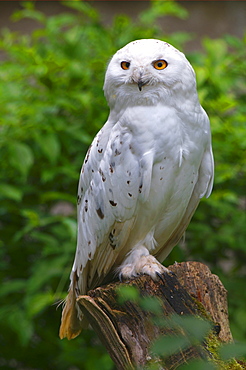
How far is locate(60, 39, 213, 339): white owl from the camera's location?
8.97 ft

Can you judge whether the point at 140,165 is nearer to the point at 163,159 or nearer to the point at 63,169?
the point at 163,159

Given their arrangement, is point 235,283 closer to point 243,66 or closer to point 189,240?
point 189,240

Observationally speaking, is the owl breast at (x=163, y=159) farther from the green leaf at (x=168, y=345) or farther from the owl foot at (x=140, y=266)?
the green leaf at (x=168, y=345)

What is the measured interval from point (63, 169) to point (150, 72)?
1228mm

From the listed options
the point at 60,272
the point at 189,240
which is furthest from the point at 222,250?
the point at 60,272

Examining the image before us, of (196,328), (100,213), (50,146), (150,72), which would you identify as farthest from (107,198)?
(196,328)

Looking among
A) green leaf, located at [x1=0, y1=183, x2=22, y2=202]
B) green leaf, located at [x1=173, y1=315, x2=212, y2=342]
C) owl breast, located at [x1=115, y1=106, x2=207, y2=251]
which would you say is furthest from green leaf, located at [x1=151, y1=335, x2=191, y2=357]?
green leaf, located at [x1=0, y1=183, x2=22, y2=202]

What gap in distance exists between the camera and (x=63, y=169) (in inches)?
146

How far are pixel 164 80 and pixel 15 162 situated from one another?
1.27 m

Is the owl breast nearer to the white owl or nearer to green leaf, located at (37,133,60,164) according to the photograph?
the white owl

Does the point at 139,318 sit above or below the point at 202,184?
below

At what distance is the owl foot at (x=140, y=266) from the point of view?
2.70 m

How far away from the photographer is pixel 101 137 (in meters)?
2.93

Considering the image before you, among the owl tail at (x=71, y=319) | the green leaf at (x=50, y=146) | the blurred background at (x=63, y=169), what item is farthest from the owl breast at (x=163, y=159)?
the green leaf at (x=50, y=146)
